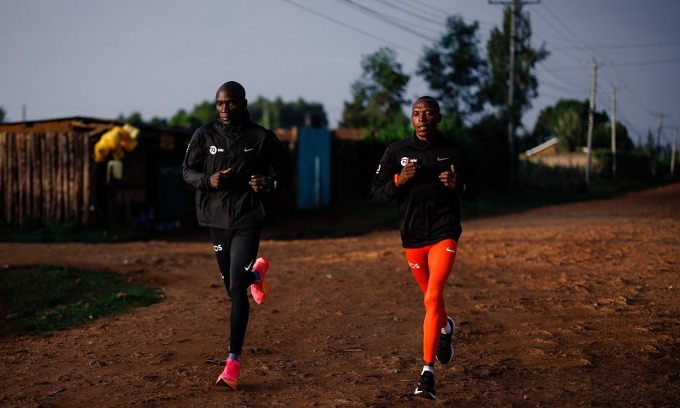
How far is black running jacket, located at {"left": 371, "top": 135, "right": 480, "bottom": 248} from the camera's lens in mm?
5562

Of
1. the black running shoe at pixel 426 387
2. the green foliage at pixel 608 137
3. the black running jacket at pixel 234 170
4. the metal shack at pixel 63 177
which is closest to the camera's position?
the black running shoe at pixel 426 387

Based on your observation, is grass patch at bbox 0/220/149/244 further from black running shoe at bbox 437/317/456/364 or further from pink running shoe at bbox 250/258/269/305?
black running shoe at bbox 437/317/456/364

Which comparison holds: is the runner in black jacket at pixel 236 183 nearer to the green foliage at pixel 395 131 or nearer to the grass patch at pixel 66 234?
the grass patch at pixel 66 234

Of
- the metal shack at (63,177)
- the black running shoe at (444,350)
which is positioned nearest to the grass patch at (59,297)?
the black running shoe at (444,350)

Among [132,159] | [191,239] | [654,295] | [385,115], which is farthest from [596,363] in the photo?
[385,115]

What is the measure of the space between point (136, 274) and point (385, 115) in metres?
25.5

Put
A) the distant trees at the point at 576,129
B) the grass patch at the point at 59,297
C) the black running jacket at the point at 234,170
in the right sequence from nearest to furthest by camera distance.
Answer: the black running jacket at the point at 234,170
the grass patch at the point at 59,297
the distant trees at the point at 576,129

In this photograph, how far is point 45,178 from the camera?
1786cm

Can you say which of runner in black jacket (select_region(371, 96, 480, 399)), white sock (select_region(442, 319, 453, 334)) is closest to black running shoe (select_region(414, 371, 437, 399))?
runner in black jacket (select_region(371, 96, 480, 399))

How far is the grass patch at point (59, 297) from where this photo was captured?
27.5ft

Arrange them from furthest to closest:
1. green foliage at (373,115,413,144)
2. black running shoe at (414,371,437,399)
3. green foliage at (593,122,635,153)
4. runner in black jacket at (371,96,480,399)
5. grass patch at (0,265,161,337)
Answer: green foliage at (593,122,635,153), green foliage at (373,115,413,144), grass patch at (0,265,161,337), runner in black jacket at (371,96,480,399), black running shoe at (414,371,437,399)

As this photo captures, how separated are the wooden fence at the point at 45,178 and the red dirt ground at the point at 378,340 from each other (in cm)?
427

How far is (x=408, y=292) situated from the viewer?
33.2 ft

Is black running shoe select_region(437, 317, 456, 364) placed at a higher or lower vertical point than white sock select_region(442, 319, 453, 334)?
lower
